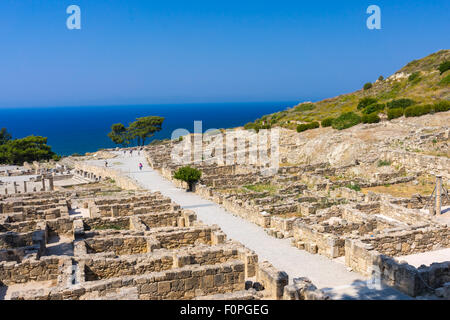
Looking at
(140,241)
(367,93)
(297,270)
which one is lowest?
(297,270)

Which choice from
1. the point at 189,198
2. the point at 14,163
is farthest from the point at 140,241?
the point at 14,163

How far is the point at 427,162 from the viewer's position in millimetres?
24000

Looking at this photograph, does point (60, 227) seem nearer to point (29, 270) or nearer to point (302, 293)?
point (29, 270)

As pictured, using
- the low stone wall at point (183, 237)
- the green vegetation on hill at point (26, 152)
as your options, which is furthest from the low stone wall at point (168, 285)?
the green vegetation on hill at point (26, 152)

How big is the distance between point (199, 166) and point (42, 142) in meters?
32.9

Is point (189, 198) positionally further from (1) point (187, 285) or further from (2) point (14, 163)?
(2) point (14, 163)

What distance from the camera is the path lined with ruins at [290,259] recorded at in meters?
10.3

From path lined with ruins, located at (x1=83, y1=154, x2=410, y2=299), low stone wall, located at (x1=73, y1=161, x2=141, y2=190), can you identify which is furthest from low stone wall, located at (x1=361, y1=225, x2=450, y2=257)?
low stone wall, located at (x1=73, y1=161, x2=141, y2=190)

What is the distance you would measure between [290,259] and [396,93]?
162 ft

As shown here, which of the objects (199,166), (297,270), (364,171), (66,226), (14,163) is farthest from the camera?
(14,163)

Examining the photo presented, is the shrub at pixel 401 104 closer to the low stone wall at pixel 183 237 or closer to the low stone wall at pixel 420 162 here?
the low stone wall at pixel 420 162

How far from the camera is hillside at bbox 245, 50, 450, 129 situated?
1895 inches

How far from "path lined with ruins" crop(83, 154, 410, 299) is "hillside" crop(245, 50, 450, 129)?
30.3m

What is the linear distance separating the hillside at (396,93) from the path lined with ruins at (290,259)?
30304 mm
